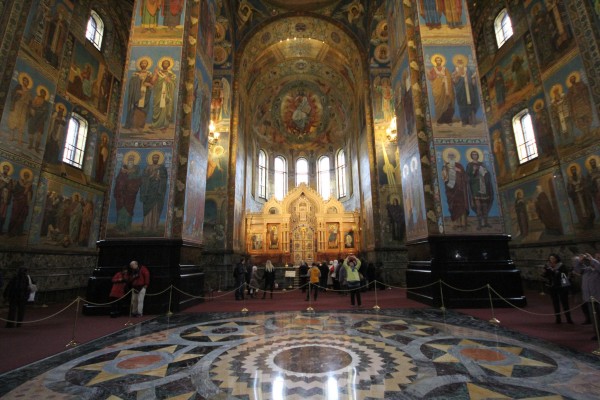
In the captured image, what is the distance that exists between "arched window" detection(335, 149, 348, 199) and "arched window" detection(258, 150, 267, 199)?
20.5 feet

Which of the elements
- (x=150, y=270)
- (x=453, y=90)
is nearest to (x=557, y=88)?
(x=453, y=90)

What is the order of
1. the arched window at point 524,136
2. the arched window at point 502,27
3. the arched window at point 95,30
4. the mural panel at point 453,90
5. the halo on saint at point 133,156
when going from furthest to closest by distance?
the arched window at point 502,27 < the arched window at point 95,30 < the arched window at point 524,136 < the mural panel at point 453,90 < the halo on saint at point 133,156

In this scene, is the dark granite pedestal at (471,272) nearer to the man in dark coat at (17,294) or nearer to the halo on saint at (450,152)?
the halo on saint at (450,152)

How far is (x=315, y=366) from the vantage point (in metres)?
3.74

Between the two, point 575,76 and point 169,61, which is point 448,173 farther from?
point 169,61

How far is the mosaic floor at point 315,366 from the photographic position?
3.03 m

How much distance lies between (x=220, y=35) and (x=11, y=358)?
1606 centimetres

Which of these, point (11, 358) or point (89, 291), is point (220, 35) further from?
point (11, 358)

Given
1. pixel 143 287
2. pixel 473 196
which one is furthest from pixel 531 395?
pixel 143 287

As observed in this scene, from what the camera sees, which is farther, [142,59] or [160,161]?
[142,59]

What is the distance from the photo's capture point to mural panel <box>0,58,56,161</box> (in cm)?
904

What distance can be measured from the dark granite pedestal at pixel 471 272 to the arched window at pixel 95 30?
16524mm

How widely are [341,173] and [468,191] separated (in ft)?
57.6

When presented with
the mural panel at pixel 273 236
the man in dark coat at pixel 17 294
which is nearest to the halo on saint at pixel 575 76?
the mural panel at pixel 273 236
